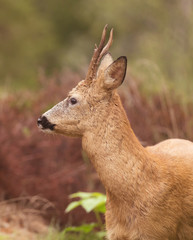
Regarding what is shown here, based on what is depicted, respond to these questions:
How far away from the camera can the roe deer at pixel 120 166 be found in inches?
167

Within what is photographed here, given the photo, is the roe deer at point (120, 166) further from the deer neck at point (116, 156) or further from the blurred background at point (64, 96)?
the blurred background at point (64, 96)

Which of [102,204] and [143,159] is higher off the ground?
[143,159]

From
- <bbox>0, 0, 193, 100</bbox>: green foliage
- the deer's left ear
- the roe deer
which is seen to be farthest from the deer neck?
<bbox>0, 0, 193, 100</bbox>: green foliage

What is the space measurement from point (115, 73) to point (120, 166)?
0.65 m

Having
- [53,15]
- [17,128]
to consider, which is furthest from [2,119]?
[53,15]

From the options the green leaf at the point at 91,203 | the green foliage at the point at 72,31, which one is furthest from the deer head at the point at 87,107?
the green foliage at the point at 72,31

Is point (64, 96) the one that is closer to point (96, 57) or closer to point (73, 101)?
point (73, 101)

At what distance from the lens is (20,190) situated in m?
6.80

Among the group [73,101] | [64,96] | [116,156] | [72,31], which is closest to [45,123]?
[73,101]

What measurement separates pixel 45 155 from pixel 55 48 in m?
24.1

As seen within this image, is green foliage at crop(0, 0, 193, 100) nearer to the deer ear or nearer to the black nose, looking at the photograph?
the deer ear

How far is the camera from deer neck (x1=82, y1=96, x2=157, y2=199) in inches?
166

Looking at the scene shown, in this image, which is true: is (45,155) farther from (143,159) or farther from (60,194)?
(143,159)

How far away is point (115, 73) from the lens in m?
4.22
